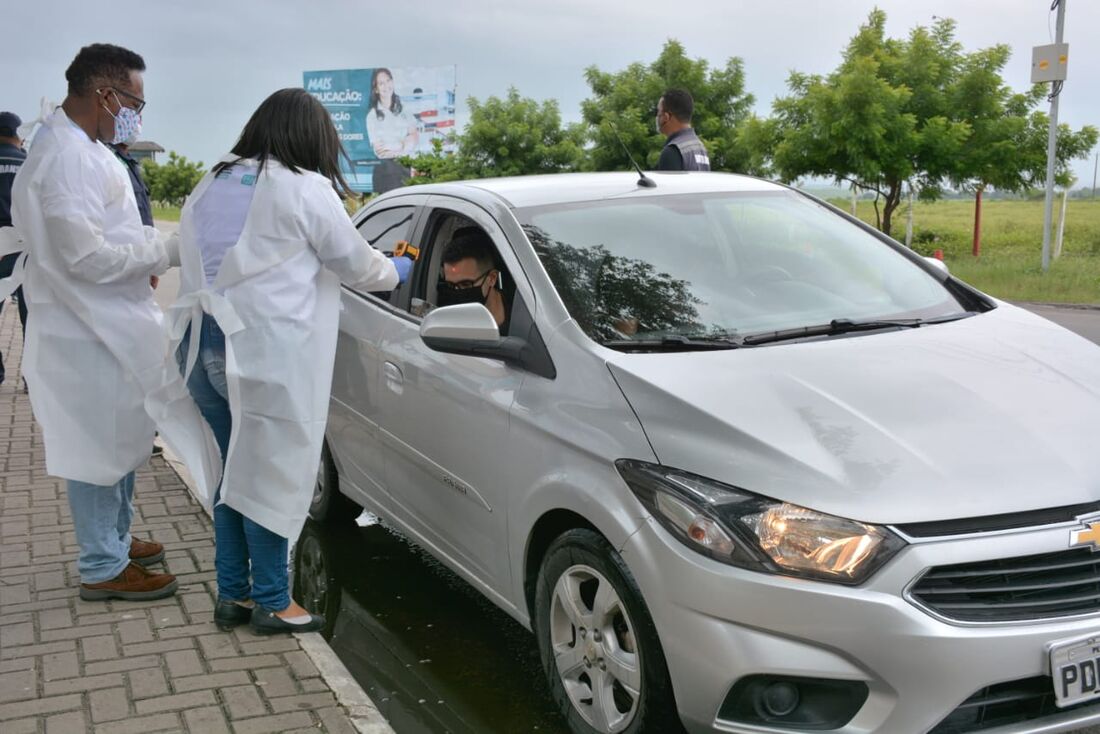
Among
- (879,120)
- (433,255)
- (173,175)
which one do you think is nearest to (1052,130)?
(879,120)

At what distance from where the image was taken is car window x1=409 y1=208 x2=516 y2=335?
178 inches

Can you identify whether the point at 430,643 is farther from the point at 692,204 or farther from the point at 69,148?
the point at 69,148

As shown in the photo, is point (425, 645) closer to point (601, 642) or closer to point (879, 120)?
point (601, 642)

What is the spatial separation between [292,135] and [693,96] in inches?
990

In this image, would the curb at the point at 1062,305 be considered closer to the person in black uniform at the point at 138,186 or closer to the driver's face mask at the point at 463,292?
the person in black uniform at the point at 138,186

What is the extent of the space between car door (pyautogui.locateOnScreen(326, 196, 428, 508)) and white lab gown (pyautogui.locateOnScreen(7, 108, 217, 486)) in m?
0.75

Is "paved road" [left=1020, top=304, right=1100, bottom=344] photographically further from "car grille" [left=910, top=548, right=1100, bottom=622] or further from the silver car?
"car grille" [left=910, top=548, right=1100, bottom=622]

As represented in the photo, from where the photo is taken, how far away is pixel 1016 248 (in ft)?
93.8

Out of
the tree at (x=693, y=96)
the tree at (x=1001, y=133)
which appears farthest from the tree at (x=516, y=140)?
the tree at (x=1001, y=133)

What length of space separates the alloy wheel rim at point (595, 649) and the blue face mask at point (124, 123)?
2.43 m

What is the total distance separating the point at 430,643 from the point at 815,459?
6.76 feet

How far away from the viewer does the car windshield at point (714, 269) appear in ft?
12.3

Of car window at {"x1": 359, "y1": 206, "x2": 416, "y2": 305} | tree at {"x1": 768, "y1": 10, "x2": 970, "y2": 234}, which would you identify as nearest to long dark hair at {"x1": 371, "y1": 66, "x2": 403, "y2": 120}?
tree at {"x1": 768, "y1": 10, "x2": 970, "y2": 234}

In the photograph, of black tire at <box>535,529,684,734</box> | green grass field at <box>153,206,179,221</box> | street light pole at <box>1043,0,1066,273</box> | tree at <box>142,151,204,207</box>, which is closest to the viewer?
black tire at <box>535,529,684,734</box>
